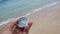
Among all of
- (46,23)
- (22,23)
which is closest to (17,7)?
(46,23)

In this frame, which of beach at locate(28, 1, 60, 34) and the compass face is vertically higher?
the compass face

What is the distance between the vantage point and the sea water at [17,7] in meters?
3.42

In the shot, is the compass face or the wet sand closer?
the compass face

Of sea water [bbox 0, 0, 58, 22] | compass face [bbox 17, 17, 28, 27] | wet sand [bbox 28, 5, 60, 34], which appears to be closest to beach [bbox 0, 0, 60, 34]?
wet sand [bbox 28, 5, 60, 34]

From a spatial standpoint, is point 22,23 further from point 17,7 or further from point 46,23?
point 17,7

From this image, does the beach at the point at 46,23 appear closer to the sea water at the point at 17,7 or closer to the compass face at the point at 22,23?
the sea water at the point at 17,7

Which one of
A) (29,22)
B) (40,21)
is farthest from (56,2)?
(29,22)

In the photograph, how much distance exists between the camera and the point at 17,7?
3812 millimetres

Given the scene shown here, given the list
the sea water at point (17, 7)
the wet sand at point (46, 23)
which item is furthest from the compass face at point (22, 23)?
the sea water at point (17, 7)

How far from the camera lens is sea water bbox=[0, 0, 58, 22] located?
3422 millimetres

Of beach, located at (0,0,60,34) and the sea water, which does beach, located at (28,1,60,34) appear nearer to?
beach, located at (0,0,60,34)

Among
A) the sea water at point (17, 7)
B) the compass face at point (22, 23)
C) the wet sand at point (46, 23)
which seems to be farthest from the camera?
the sea water at point (17, 7)

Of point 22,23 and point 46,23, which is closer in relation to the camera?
point 22,23

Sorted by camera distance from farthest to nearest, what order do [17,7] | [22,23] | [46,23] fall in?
[17,7] → [46,23] → [22,23]
